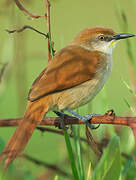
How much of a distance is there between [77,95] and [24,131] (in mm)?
692

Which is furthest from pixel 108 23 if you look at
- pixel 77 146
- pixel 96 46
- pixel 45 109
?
pixel 77 146

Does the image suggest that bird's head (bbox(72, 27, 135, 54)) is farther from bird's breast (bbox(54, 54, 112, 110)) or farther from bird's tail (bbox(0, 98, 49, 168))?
bird's tail (bbox(0, 98, 49, 168))

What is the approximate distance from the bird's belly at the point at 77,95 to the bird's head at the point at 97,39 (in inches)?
23.8

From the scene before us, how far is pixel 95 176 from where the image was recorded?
1540 mm

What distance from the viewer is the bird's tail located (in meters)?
1.38

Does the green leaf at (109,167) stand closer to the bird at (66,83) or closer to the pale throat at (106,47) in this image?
the bird at (66,83)

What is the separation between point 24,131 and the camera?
165cm

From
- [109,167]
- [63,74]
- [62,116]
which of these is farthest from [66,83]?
[109,167]

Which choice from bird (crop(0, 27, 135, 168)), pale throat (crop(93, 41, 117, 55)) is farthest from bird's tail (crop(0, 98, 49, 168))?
pale throat (crop(93, 41, 117, 55))

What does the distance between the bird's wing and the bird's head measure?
1.55 feet

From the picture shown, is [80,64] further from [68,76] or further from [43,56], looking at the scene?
[43,56]

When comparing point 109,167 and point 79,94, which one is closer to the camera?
point 109,167

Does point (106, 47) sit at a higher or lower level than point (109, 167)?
higher

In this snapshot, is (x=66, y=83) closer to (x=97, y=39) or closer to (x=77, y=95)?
(x=77, y=95)
